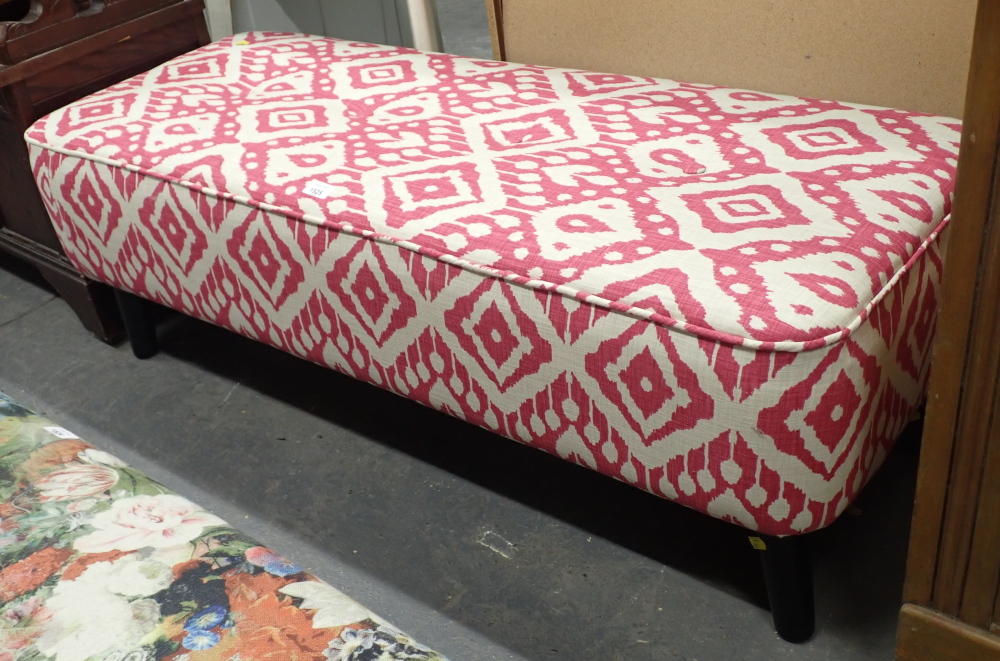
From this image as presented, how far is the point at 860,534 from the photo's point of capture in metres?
1.07

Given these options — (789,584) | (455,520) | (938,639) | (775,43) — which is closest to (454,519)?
(455,520)

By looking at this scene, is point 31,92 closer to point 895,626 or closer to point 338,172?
point 338,172

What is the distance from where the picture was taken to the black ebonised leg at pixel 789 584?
91cm

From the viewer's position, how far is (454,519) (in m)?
1.15

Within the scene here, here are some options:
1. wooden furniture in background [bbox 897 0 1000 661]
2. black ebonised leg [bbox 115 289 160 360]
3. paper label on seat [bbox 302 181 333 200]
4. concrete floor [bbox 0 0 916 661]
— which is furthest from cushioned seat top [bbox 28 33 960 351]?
concrete floor [bbox 0 0 916 661]

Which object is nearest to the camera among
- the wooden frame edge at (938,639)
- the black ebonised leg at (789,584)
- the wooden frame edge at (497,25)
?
the wooden frame edge at (938,639)

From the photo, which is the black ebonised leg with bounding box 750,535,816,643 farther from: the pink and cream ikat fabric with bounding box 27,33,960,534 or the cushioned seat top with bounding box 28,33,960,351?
the cushioned seat top with bounding box 28,33,960,351

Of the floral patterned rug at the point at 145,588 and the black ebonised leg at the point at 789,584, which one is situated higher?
the floral patterned rug at the point at 145,588

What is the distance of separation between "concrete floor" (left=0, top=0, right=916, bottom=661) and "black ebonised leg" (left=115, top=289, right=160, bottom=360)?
0.06 feet

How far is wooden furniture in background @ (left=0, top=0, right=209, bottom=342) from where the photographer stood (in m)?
1.40

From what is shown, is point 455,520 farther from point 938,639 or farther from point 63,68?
point 63,68

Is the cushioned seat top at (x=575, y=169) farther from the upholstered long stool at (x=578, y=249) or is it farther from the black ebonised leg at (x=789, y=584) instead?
the black ebonised leg at (x=789, y=584)

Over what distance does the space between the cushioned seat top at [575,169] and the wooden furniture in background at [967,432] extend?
104 millimetres

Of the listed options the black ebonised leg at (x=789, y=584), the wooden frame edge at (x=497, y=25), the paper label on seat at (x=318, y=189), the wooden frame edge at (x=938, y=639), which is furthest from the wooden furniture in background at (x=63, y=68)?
the wooden frame edge at (x=938, y=639)
